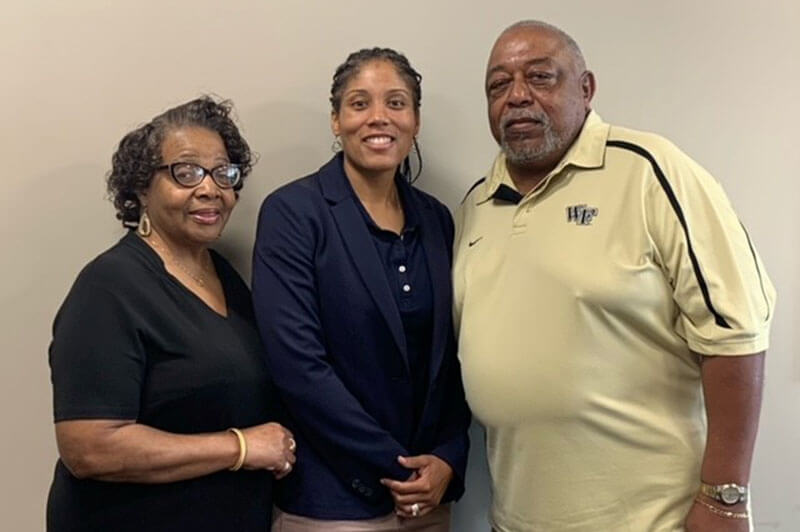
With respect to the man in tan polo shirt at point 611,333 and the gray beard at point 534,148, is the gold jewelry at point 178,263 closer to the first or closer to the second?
the man in tan polo shirt at point 611,333

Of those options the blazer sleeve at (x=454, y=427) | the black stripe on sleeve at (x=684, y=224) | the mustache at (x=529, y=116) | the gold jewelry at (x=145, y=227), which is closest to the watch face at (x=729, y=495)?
the black stripe on sleeve at (x=684, y=224)

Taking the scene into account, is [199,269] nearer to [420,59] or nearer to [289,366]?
[289,366]

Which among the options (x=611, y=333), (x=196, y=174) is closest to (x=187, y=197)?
(x=196, y=174)

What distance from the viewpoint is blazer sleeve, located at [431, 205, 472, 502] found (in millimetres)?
1583

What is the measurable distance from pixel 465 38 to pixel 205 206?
0.81 m

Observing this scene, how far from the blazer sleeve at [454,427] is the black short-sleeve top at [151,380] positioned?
0.39m

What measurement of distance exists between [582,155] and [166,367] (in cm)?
91

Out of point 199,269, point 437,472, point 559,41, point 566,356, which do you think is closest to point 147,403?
point 199,269

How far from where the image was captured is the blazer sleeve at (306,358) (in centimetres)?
144

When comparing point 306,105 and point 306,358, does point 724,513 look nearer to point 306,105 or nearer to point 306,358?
point 306,358

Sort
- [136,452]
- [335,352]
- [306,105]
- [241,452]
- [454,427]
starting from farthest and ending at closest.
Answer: [306,105] → [454,427] → [335,352] → [241,452] → [136,452]

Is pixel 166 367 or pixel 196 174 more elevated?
pixel 196 174

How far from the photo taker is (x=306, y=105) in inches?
70.6

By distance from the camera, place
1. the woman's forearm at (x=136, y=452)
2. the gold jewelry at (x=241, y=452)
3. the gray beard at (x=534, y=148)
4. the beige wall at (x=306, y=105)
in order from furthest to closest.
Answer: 1. the beige wall at (x=306, y=105)
2. the gray beard at (x=534, y=148)
3. the gold jewelry at (x=241, y=452)
4. the woman's forearm at (x=136, y=452)
